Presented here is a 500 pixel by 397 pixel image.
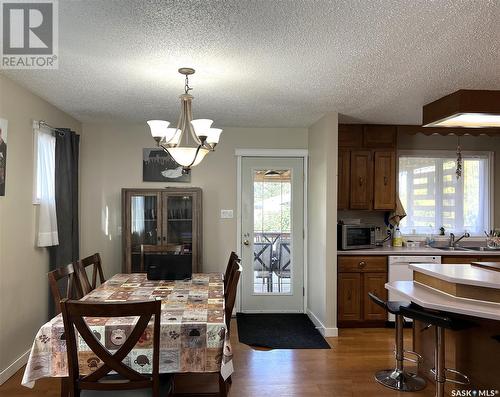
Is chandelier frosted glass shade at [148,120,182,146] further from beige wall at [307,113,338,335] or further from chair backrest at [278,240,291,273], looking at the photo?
chair backrest at [278,240,291,273]

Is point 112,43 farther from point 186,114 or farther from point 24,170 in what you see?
point 24,170

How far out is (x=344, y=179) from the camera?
4945 millimetres

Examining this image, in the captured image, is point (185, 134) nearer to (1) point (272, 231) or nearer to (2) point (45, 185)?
(2) point (45, 185)

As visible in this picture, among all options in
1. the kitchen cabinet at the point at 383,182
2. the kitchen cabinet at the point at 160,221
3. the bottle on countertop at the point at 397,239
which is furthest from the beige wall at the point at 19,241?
the bottle on countertop at the point at 397,239

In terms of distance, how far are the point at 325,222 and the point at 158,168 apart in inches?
85.2

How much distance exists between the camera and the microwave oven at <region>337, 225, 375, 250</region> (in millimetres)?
4715

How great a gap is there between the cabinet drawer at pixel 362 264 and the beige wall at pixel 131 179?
1413mm

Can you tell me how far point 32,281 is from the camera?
365 cm

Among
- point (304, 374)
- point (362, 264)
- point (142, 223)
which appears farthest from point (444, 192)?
point (142, 223)

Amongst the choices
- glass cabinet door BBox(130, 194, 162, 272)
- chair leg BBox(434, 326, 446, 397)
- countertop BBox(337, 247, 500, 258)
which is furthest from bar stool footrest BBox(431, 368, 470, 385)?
glass cabinet door BBox(130, 194, 162, 272)

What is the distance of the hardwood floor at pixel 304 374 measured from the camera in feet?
10.1

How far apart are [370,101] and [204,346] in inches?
109

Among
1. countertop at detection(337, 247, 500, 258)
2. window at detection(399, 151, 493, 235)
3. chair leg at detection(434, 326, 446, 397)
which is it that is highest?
window at detection(399, 151, 493, 235)

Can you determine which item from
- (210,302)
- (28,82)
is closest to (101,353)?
(210,302)
